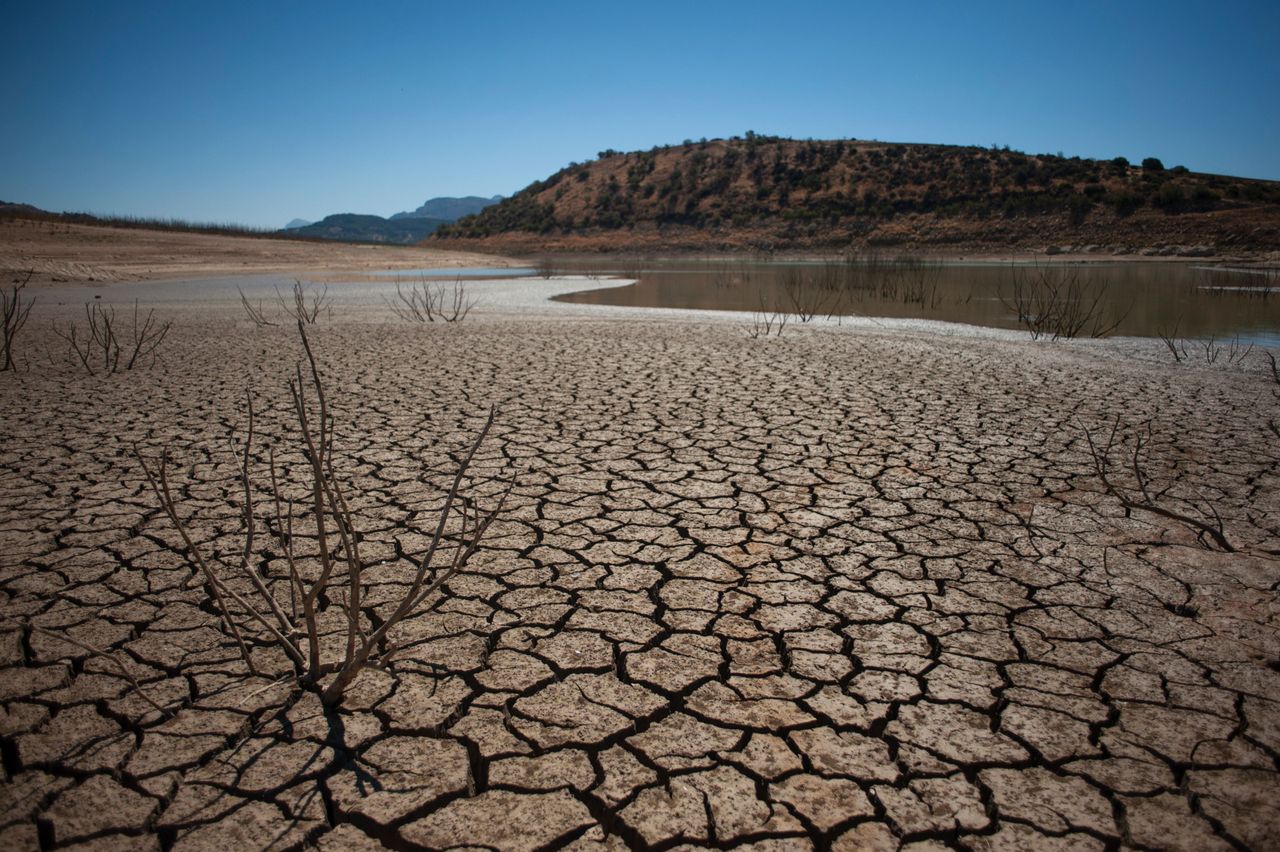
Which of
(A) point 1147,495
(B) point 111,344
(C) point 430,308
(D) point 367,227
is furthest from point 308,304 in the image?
(D) point 367,227

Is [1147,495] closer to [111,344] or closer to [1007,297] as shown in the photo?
[111,344]

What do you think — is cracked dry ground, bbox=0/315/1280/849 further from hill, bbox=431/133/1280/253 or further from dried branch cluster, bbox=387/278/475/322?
hill, bbox=431/133/1280/253

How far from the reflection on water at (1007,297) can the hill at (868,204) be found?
11520 millimetres

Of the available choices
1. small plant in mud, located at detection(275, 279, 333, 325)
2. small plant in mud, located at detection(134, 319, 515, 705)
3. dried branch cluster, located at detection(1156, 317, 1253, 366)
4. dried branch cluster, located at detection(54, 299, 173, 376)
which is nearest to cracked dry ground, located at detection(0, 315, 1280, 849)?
small plant in mud, located at detection(134, 319, 515, 705)

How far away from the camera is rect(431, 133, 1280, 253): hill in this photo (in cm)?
3494

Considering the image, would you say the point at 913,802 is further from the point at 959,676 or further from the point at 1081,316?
the point at 1081,316

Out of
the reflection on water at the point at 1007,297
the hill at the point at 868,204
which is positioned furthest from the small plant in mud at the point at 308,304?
the hill at the point at 868,204

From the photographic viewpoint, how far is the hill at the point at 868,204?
34.9 metres

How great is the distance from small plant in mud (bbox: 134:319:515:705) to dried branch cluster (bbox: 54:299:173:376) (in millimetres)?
4474

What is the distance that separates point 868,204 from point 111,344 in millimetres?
41503

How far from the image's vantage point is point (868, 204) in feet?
142

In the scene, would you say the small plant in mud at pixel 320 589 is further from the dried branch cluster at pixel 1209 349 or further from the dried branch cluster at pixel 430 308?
the dried branch cluster at pixel 1209 349

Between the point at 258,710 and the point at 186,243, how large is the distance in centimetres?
3245

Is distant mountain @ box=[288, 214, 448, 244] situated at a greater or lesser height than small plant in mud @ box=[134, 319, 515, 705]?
greater
